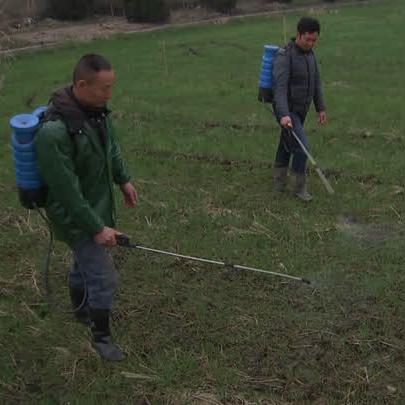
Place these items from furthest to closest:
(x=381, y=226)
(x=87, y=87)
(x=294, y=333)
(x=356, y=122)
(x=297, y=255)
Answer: (x=356, y=122) → (x=381, y=226) → (x=297, y=255) → (x=294, y=333) → (x=87, y=87)

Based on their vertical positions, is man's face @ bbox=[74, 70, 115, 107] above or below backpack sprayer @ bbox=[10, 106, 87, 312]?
above

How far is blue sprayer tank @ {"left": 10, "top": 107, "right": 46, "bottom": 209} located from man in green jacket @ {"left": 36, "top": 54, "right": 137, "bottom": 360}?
0.20ft

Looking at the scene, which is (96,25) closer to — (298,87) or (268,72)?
(268,72)

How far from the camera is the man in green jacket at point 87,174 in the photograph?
3568 millimetres

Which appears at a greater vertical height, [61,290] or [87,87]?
[87,87]

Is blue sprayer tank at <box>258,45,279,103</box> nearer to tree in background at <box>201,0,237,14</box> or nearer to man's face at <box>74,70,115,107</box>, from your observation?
man's face at <box>74,70,115,107</box>

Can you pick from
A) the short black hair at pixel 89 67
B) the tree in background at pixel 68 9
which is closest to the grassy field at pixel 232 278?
the short black hair at pixel 89 67

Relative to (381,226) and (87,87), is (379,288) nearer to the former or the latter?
(381,226)

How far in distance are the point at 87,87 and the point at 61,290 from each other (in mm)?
2160

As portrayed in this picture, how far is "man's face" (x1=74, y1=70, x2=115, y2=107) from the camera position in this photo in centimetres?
357

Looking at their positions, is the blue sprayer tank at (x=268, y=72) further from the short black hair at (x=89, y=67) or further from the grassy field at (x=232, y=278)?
the short black hair at (x=89, y=67)

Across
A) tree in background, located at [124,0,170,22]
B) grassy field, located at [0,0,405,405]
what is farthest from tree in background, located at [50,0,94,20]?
grassy field, located at [0,0,405,405]

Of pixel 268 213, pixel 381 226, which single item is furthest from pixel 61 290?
pixel 381 226

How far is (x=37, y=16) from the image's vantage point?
2431cm
